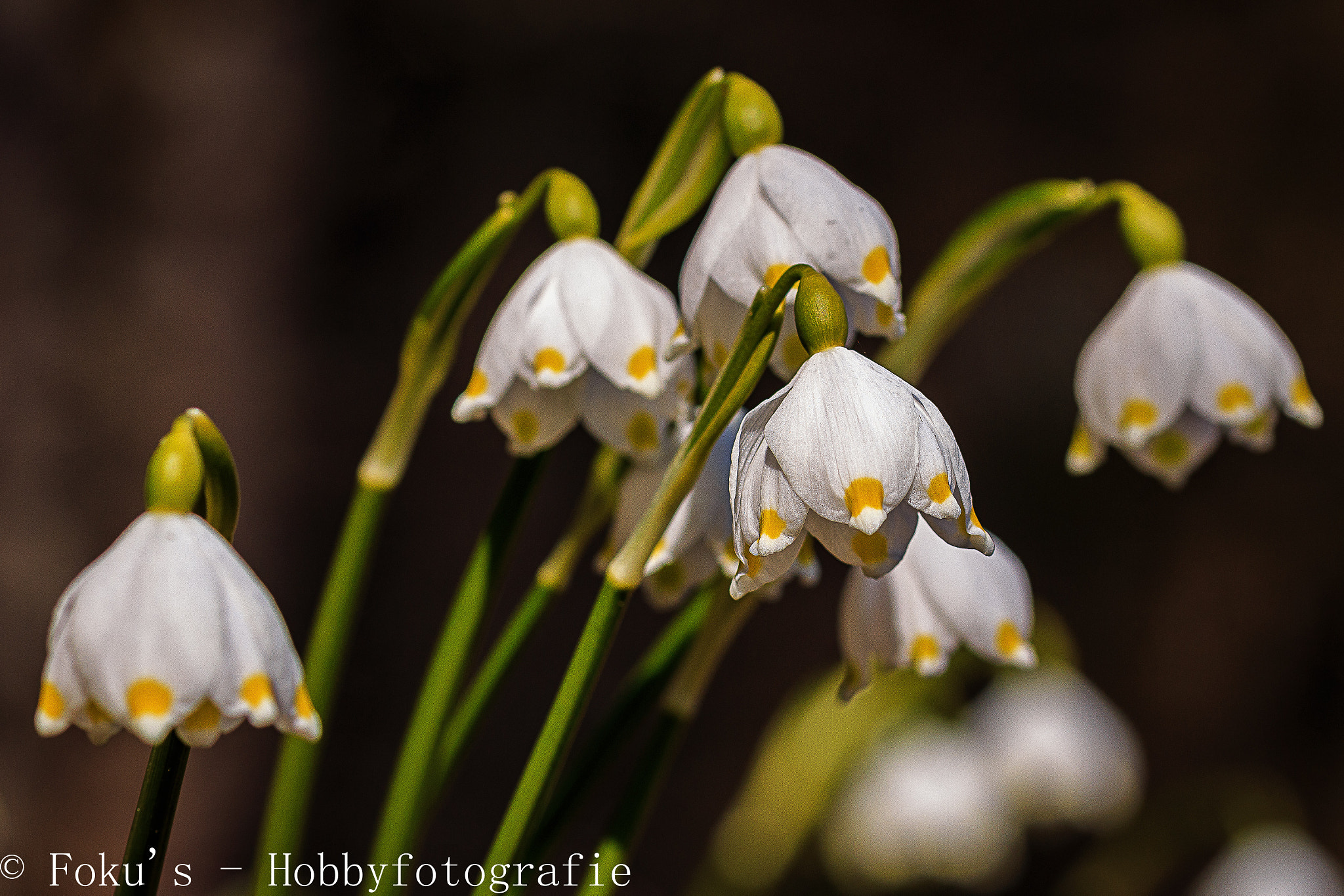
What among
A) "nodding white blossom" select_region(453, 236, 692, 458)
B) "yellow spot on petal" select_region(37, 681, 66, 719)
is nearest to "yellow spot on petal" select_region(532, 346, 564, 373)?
"nodding white blossom" select_region(453, 236, 692, 458)

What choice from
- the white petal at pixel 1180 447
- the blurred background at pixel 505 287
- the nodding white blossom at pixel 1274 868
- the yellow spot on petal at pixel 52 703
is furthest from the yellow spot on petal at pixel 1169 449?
the blurred background at pixel 505 287

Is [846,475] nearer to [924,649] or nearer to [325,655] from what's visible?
[924,649]

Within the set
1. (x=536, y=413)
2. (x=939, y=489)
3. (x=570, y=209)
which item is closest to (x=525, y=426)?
(x=536, y=413)

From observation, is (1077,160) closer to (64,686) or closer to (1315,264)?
(1315,264)

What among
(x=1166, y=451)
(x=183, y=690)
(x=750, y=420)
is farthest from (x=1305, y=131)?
(x=183, y=690)

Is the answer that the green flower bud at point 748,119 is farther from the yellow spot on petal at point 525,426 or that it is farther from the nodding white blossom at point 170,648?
the nodding white blossom at point 170,648

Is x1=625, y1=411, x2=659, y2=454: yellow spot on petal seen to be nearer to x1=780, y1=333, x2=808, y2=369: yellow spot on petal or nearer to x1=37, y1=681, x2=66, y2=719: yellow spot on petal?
x1=780, y1=333, x2=808, y2=369: yellow spot on petal
